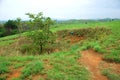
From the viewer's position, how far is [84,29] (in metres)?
21.8

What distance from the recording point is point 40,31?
15.7 meters

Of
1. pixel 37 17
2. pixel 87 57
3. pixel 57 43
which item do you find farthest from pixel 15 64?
pixel 57 43

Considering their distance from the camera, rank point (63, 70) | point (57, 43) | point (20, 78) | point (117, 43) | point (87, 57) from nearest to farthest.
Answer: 1. point (20, 78)
2. point (63, 70)
3. point (87, 57)
4. point (117, 43)
5. point (57, 43)

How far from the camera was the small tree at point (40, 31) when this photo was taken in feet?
51.7

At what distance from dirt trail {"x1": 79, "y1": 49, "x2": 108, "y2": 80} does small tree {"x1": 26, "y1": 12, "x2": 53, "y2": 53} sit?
591cm

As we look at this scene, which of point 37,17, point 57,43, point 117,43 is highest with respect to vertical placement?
point 37,17

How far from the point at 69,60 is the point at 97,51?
2.31 meters

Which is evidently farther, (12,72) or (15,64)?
(15,64)

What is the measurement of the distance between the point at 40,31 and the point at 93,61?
7.29 m

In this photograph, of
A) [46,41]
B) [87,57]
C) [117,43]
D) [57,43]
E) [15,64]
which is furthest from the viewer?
[57,43]

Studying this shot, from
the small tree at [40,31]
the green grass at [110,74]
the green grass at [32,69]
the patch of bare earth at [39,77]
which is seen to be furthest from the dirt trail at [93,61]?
the small tree at [40,31]

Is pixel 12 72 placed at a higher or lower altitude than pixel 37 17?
lower

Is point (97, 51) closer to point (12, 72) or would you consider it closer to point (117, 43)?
point (117, 43)

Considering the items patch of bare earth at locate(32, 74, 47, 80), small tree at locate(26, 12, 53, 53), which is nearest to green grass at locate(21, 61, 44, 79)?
patch of bare earth at locate(32, 74, 47, 80)
